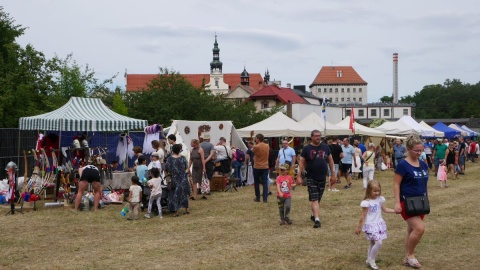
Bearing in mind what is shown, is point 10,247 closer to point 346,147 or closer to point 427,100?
point 346,147

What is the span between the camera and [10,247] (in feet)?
28.1

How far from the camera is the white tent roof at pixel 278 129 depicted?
77.1 feet

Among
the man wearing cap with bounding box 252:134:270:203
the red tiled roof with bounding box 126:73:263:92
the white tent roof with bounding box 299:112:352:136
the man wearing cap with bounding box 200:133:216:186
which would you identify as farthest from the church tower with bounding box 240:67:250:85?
the man wearing cap with bounding box 252:134:270:203

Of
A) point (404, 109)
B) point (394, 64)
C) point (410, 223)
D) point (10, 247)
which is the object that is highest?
point (394, 64)

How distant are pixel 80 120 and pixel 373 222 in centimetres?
908

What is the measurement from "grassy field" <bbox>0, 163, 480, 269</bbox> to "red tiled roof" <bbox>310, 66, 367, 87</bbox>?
473ft

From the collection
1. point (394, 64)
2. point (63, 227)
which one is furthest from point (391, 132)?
point (394, 64)

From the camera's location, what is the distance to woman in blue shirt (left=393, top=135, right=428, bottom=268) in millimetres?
6883

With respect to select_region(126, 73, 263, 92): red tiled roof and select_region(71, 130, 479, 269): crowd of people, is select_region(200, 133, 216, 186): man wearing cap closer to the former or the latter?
select_region(71, 130, 479, 269): crowd of people

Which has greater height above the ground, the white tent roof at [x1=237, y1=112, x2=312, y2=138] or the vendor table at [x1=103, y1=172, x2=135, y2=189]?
the white tent roof at [x1=237, y1=112, x2=312, y2=138]

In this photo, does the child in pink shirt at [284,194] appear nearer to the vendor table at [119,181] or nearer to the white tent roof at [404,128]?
the vendor table at [119,181]

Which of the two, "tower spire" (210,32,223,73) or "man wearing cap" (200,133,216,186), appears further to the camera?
"tower spire" (210,32,223,73)

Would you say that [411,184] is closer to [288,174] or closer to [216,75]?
[288,174]

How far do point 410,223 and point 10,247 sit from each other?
5705 mm
